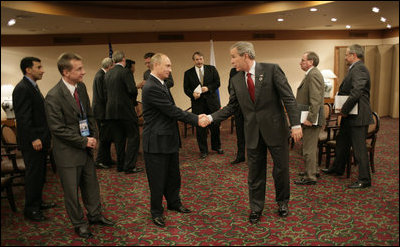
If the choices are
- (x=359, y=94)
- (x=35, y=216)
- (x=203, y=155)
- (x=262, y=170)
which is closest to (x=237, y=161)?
(x=203, y=155)

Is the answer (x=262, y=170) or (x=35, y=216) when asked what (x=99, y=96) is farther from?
(x=262, y=170)

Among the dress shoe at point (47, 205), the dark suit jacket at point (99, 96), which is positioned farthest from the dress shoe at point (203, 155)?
the dress shoe at point (47, 205)

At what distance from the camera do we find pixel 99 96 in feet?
16.3

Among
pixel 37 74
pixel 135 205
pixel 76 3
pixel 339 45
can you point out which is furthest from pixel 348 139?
pixel 339 45

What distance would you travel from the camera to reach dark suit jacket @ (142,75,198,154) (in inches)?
113

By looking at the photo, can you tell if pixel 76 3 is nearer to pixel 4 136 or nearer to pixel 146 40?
pixel 4 136

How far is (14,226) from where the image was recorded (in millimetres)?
3139

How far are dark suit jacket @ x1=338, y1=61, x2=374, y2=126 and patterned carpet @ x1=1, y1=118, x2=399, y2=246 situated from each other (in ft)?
2.77

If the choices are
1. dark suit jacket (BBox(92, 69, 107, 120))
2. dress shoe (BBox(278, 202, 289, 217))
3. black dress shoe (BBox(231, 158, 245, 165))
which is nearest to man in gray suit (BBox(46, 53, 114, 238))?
dress shoe (BBox(278, 202, 289, 217))

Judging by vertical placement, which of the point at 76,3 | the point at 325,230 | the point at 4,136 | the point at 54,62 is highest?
the point at 76,3

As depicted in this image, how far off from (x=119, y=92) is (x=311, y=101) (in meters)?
2.58

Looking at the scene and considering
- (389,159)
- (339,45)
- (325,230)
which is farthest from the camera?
(339,45)

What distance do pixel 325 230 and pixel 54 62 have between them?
27.9 ft

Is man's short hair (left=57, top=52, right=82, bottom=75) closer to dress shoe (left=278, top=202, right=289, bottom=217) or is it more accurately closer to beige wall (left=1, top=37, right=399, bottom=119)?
dress shoe (left=278, top=202, right=289, bottom=217)
